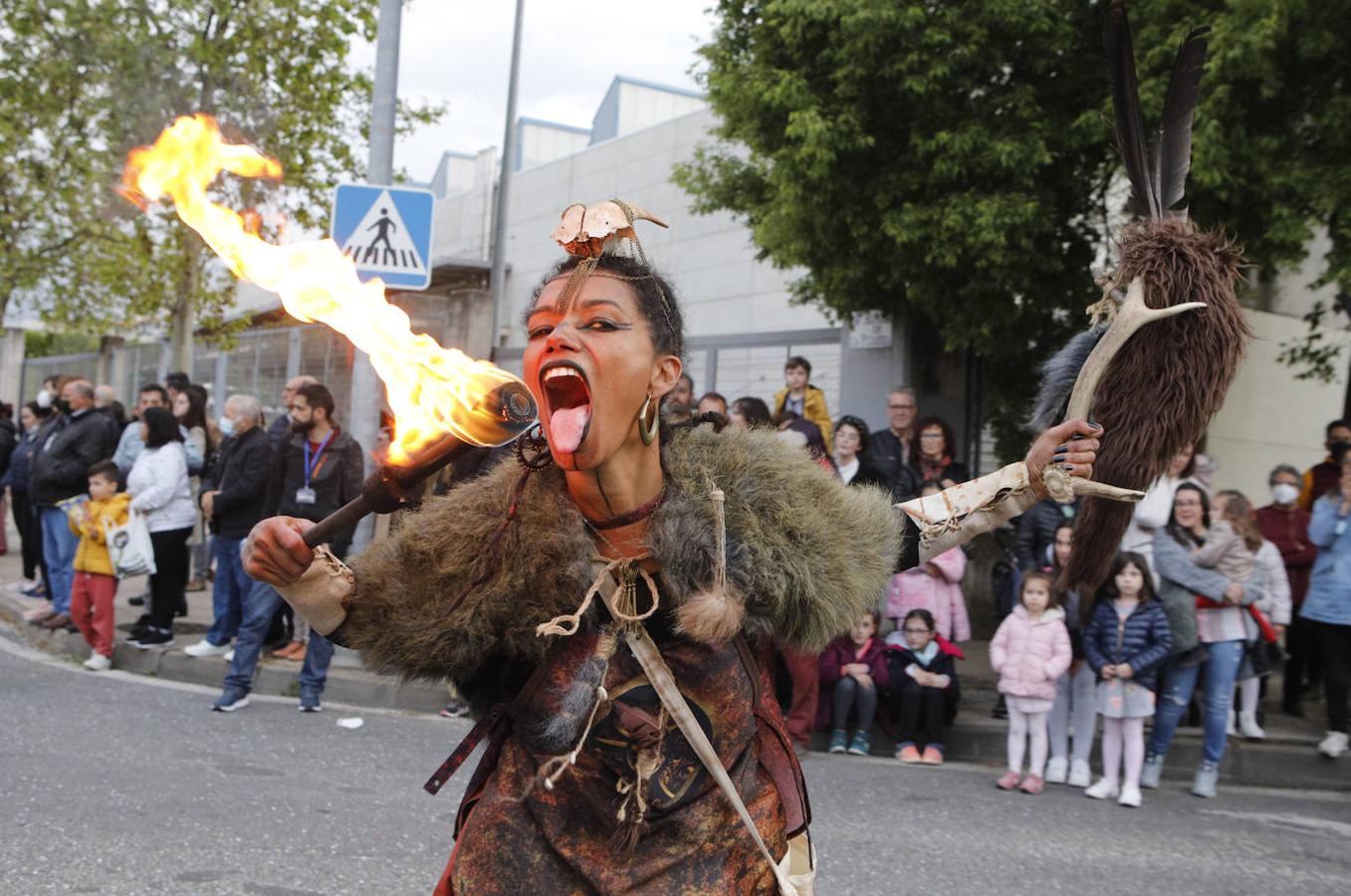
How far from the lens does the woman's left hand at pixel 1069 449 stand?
2678 millimetres

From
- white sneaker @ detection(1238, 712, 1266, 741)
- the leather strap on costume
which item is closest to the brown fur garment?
the leather strap on costume

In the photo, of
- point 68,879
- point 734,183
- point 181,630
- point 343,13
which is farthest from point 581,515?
point 343,13

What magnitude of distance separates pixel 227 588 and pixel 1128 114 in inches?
279

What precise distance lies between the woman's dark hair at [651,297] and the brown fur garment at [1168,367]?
94cm

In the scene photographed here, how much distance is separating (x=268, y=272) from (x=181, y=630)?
7769mm

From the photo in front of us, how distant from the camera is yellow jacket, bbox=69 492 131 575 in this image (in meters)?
8.36

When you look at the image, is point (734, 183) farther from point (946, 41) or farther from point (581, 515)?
point (581, 515)

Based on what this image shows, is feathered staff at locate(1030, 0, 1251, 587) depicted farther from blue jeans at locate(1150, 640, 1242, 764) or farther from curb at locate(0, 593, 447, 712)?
curb at locate(0, 593, 447, 712)

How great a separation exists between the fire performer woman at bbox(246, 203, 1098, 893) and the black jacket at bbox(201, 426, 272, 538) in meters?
5.82

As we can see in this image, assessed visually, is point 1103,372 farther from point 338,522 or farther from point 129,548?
point 129,548

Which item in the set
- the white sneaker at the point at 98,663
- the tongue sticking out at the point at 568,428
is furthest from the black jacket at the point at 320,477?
the tongue sticking out at the point at 568,428

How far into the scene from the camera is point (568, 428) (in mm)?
2396

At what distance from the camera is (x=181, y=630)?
9680 millimetres

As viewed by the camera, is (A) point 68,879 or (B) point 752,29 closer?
(A) point 68,879
